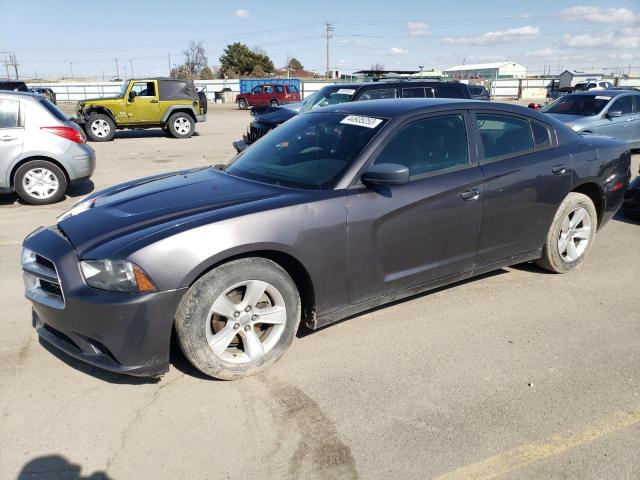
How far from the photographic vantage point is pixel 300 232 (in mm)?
3125

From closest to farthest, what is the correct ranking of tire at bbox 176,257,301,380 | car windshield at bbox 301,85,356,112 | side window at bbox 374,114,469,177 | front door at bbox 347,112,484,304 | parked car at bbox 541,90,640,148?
1. tire at bbox 176,257,301,380
2. front door at bbox 347,112,484,304
3. side window at bbox 374,114,469,177
4. car windshield at bbox 301,85,356,112
5. parked car at bbox 541,90,640,148

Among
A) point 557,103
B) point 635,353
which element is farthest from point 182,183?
point 557,103

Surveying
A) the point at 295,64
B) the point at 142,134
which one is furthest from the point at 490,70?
the point at 142,134

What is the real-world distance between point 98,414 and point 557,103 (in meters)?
12.4

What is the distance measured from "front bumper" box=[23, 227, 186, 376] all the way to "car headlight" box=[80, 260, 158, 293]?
32mm

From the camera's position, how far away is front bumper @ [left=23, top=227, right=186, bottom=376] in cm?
269

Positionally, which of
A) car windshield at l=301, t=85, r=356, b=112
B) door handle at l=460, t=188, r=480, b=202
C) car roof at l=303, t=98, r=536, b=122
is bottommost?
door handle at l=460, t=188, r=480, b=202

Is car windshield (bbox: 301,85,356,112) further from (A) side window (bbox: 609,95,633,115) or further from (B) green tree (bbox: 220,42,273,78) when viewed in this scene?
(B) green tree (bbox: 220,42,273,78)

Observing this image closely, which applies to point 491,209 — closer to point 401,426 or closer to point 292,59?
point 401,426

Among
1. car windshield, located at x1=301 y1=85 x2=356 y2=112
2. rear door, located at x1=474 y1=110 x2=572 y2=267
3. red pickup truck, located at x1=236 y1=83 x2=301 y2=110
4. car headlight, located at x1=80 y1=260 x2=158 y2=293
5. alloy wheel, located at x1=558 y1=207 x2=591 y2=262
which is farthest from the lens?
red pickup truck, located at x1=236 y1=83 x2=301 y2=110

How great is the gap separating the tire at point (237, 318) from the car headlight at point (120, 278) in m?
0.25

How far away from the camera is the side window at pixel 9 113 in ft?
24.6

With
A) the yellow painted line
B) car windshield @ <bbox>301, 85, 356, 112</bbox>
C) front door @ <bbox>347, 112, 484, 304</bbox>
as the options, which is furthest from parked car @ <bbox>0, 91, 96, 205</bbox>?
the yellow painted line

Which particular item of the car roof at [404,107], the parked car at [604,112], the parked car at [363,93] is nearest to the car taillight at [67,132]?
the parked car at [363,93]
